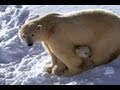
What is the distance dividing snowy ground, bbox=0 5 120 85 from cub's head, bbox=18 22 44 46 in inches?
18.3

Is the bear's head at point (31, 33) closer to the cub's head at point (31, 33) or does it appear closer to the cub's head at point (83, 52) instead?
the cub's head at point (31, 33)

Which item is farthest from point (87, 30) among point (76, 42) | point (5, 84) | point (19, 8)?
point (19, 8)

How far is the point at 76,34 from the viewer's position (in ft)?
17.7

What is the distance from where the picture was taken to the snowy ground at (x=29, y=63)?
527 cm

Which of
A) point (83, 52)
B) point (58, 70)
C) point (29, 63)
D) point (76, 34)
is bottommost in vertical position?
point (29, 63)

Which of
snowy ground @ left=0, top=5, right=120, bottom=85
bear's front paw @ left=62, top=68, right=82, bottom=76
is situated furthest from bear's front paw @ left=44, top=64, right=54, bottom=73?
bear's front paw @ left=62, top=68, right=82, bottom=76

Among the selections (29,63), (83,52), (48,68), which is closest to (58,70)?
(48,68)

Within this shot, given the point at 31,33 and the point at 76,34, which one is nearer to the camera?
the point at 31,33

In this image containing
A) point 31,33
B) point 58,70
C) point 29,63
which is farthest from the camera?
point 29,63

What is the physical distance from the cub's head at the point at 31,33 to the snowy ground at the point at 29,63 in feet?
1.53

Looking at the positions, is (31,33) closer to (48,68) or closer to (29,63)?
(48,68)

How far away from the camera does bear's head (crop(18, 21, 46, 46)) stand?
5.25 metres

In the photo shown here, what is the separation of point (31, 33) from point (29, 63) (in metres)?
0.79
